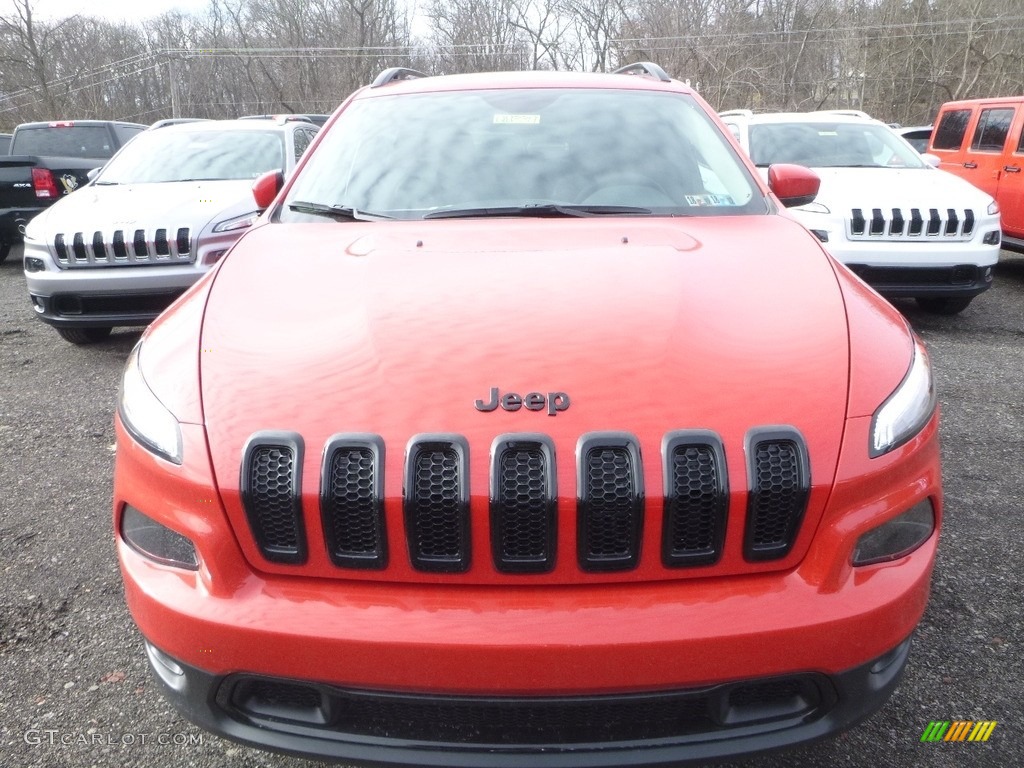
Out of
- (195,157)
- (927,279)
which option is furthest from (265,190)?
(927,279)

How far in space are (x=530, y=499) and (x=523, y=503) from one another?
0.01m

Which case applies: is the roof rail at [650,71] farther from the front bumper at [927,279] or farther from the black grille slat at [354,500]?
the front bumper at [927,279]

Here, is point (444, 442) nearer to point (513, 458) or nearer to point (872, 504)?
point (513, 458)

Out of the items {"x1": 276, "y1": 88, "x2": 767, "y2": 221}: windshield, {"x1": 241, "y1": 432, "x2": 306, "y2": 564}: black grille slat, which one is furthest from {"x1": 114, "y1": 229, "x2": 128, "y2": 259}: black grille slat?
{"x1": 241, "y1": 432, "x2": 306, "y2": 564}: black grille slat

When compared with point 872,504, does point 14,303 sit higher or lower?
lower

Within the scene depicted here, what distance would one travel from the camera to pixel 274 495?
60.0 inches

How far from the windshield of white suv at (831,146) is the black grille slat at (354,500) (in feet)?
21.6

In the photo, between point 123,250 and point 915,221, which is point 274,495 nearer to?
point 123,250

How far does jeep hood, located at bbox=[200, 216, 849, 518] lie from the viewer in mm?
1550

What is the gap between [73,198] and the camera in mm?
6156

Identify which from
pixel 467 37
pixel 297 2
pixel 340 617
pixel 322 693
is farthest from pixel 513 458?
pixel 297 2

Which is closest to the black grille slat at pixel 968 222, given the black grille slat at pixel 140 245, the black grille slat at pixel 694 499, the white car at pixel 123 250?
the white car at pixel 123 250

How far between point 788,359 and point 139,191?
19.0ft

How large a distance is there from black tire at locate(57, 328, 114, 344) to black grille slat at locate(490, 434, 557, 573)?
17.5 ft
